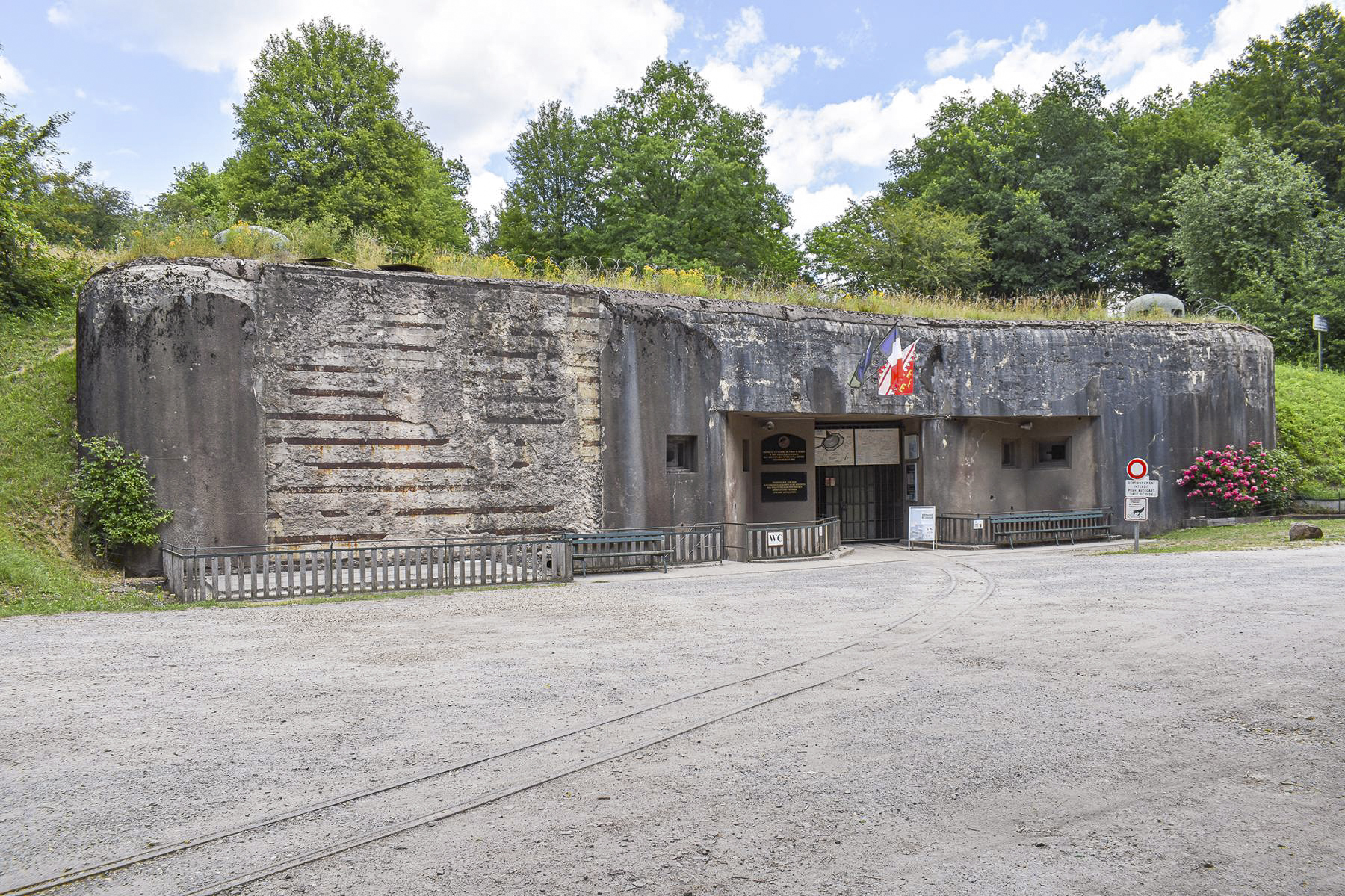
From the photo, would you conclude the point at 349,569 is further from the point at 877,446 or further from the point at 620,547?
the point at 877,446

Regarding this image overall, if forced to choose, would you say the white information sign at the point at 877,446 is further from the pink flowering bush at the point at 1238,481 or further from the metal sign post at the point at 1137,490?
the pink flowering bush at the point at 1238,481

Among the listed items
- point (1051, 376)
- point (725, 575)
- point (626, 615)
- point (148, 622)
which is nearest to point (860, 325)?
point (1051, 376)

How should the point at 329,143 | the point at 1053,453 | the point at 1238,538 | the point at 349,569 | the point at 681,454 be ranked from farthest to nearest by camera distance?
the point at 329,143 → the point at 1053,453 → the point at 1238,538 → the point at 681,454 → the point at 349,569

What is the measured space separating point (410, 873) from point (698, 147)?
126 ft

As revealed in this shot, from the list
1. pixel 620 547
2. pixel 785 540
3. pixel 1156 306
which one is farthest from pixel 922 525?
pixel 1156 306

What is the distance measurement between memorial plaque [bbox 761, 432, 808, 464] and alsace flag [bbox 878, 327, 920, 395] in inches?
120

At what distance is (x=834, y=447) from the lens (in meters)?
25.6

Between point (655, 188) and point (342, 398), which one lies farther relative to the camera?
point (655, 188)

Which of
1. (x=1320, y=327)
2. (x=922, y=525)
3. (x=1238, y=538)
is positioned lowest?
(x=1238, y=538)

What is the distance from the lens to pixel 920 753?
615 centimetres

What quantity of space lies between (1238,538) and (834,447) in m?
9.75

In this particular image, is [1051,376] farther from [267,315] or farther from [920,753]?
[920,753]

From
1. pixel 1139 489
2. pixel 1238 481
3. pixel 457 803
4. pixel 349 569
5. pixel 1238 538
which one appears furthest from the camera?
pixel 1238 481

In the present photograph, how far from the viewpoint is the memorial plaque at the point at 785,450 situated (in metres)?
24.0
